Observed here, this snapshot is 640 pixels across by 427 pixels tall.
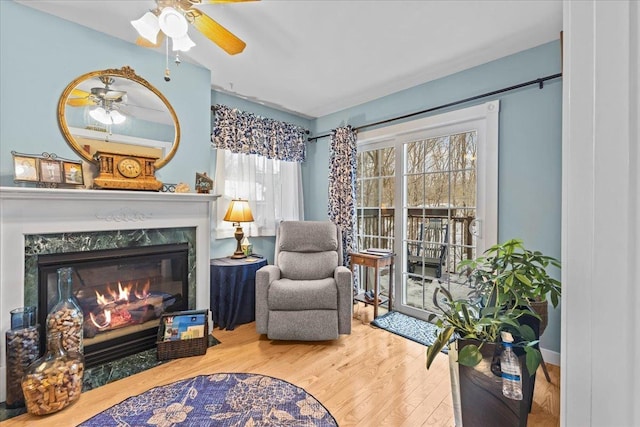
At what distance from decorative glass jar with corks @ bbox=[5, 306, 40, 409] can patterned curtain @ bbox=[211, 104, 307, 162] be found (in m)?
2.02

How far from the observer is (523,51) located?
7.56ft

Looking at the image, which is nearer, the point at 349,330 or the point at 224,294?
the point at 349,330

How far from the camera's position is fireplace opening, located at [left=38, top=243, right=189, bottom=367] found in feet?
6.58

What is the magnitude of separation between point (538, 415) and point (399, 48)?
8.64 ft

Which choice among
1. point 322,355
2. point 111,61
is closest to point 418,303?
point 322,355

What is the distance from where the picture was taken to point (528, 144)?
7.48 ft

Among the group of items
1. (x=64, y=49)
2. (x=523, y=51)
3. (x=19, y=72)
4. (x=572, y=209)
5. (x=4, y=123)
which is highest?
(x=523, y=51)

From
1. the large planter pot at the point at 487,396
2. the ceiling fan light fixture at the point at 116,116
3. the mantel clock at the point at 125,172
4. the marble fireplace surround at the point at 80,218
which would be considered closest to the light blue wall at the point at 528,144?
the large planter pot at the point at 487,396

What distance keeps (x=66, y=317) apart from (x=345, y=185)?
2.69m

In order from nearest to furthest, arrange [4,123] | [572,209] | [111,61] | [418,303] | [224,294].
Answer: [572,209]
[4,123]
[111,61]
[224,294]
[418,303]

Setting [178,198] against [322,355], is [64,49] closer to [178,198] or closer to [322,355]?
[178,198]

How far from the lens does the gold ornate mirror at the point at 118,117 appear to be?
6.99ft

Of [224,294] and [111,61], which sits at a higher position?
[111,61]

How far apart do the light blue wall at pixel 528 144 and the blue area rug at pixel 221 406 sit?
1899mm
